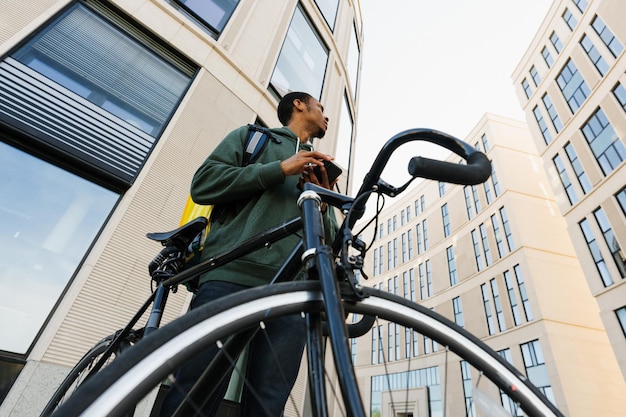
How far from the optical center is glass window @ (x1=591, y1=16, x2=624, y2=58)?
16.1 m

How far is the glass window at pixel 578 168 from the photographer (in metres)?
17.5

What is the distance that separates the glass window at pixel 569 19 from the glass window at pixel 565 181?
26.6ft

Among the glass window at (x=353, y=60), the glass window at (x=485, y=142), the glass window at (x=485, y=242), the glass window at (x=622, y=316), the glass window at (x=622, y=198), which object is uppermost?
the glass window at (x=485, y=142)

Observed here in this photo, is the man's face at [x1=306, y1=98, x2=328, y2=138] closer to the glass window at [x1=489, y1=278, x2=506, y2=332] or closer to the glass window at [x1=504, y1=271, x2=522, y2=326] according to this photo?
the glass window at [x1=504, y1=271, x2=522, y2=326]

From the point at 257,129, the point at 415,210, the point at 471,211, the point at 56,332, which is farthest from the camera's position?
the point at 415,210

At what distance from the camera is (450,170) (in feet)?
2.58

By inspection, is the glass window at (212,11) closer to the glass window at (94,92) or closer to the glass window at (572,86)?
the glass window at (94,92)

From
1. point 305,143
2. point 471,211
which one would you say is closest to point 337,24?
point 305,143

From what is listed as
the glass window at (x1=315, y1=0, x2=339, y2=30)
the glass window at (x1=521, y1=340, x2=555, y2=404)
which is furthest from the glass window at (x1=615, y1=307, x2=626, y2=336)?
the glass window at (x1=315, y1=0, x2=339, y2=30)

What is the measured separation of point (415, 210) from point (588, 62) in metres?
21.7

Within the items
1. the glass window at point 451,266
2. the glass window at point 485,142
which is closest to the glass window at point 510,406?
the glass window at point 451,266

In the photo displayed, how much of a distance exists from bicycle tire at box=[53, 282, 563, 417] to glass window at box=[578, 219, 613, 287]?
65.6ft

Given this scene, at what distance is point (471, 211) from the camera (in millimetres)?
29719

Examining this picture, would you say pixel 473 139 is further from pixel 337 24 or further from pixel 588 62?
pixel 337 24
